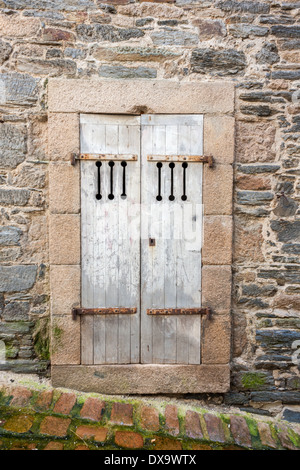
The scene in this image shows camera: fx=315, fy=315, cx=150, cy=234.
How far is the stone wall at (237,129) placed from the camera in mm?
2459

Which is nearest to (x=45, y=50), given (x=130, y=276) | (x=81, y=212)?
(x=81, y=212)

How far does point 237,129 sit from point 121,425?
7.99 feet

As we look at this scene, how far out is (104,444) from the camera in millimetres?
2143

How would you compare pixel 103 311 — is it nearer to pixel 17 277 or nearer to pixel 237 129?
pixel 17 277

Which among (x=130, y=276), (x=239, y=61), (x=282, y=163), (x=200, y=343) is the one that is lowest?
(x=200, y=343)

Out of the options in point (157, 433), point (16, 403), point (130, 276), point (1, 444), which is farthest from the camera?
point (130, 276)

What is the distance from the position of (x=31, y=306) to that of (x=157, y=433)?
53.8 inches

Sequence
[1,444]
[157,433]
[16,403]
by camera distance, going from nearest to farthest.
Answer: [1,444] < [157,433] < [16,403]

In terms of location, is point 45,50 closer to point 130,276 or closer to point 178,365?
point 130,276

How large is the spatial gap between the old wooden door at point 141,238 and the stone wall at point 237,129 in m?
0.35

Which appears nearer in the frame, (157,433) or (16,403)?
(157,433)

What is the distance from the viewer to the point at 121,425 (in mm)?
2299

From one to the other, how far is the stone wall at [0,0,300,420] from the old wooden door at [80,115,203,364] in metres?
0.35

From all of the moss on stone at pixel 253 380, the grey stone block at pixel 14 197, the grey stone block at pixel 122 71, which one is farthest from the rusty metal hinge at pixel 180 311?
the grey stone block at pixel 122 71
